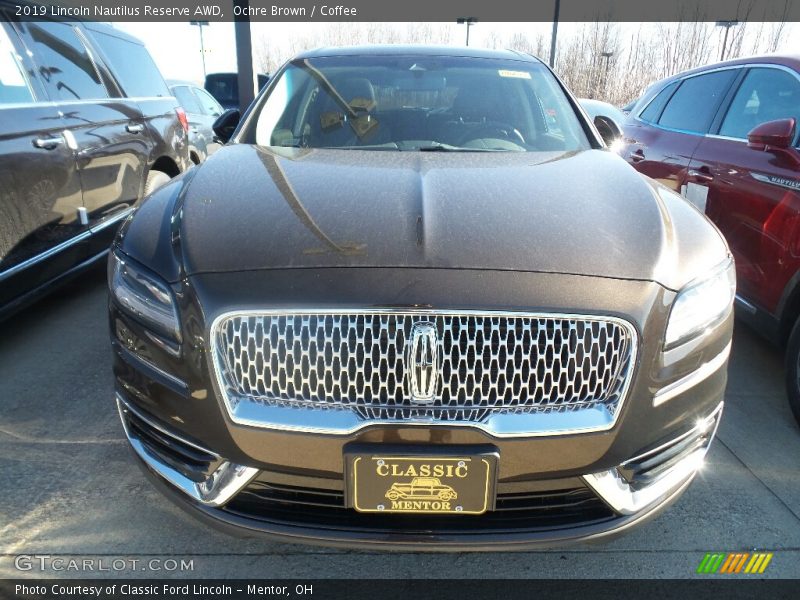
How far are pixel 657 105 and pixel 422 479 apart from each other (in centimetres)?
439

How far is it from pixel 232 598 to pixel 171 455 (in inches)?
21.0

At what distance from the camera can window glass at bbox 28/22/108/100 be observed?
3.69 metres

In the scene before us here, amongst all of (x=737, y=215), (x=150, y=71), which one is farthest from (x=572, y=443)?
(x=150, y=71)

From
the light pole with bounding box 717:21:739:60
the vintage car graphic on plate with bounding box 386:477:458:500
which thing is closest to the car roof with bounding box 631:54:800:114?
the vintage car graphic on plate with bounding box 386:477:458:500

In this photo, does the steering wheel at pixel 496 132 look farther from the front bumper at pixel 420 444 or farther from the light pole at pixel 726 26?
the light pole at pixel 726 26

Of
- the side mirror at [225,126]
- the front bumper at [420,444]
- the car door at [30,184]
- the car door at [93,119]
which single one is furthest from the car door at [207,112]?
the front bumper at [420,444]

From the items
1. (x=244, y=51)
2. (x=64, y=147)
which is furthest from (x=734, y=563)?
(x=244, y=51)

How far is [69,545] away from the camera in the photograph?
208cm

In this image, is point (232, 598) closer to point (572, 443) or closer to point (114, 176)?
point (572, 443)

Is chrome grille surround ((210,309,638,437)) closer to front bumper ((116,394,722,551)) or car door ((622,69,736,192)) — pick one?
front bumper ((116,394,722,551))

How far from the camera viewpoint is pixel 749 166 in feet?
10.9

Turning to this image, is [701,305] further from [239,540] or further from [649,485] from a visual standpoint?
[239,540]

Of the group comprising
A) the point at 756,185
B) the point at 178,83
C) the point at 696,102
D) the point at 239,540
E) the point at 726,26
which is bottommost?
the point at 239,540

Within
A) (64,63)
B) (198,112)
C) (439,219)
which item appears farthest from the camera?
(198,112)
